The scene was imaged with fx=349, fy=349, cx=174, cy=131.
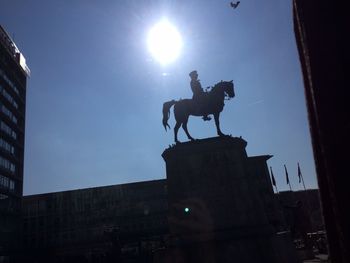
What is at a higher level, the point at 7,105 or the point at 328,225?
the point at 7,105

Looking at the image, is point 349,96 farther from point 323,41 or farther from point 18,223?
point 18,223

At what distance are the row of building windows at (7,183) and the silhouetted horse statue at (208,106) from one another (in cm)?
5656

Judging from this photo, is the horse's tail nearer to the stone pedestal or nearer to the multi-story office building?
the stone pedestal

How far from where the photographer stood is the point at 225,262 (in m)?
10.9

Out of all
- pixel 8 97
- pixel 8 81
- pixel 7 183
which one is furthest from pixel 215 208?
pixel 8 81

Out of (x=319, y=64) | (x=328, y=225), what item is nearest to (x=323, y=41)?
(x=319, y=64)

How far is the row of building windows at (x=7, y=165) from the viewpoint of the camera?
62.3 meters

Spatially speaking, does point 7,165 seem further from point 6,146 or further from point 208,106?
point 208,106

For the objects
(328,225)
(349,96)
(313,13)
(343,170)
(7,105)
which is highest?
(7,105)

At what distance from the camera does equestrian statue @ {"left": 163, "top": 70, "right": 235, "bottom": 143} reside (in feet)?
45.9

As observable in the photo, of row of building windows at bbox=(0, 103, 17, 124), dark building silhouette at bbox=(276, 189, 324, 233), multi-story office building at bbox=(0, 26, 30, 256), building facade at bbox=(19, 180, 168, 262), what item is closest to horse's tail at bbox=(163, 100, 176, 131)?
dark building silhouette at bbox=(276, 189, 324, 233)

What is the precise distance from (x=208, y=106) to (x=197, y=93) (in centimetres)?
71

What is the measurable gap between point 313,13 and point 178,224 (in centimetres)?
1127

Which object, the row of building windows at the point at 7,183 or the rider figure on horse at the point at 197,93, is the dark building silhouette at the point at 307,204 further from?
the row of building windows at the point at 7,183
